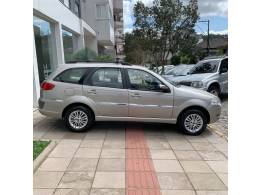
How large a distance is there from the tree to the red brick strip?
1012 cm

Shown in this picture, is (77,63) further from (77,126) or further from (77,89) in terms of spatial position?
(77,126)

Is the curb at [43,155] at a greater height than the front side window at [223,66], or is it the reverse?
the front side window at [223,66]

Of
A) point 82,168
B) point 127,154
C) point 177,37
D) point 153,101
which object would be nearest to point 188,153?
point 127,154

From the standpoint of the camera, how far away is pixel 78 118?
682 cm

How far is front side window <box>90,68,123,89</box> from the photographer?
267 inches

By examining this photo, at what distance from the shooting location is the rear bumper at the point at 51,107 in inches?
266

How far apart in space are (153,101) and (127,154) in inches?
67.8

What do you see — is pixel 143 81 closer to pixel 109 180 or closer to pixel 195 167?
pixel 195 167

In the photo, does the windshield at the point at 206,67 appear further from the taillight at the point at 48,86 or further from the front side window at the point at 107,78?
the taillight at the point at 48,86

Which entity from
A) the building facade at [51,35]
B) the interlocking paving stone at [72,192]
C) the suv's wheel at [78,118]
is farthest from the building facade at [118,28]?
the interlocking paving stone at [72,192]

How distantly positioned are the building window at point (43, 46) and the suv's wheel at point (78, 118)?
16.0 ft

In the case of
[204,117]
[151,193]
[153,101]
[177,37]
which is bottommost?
[151,193]
